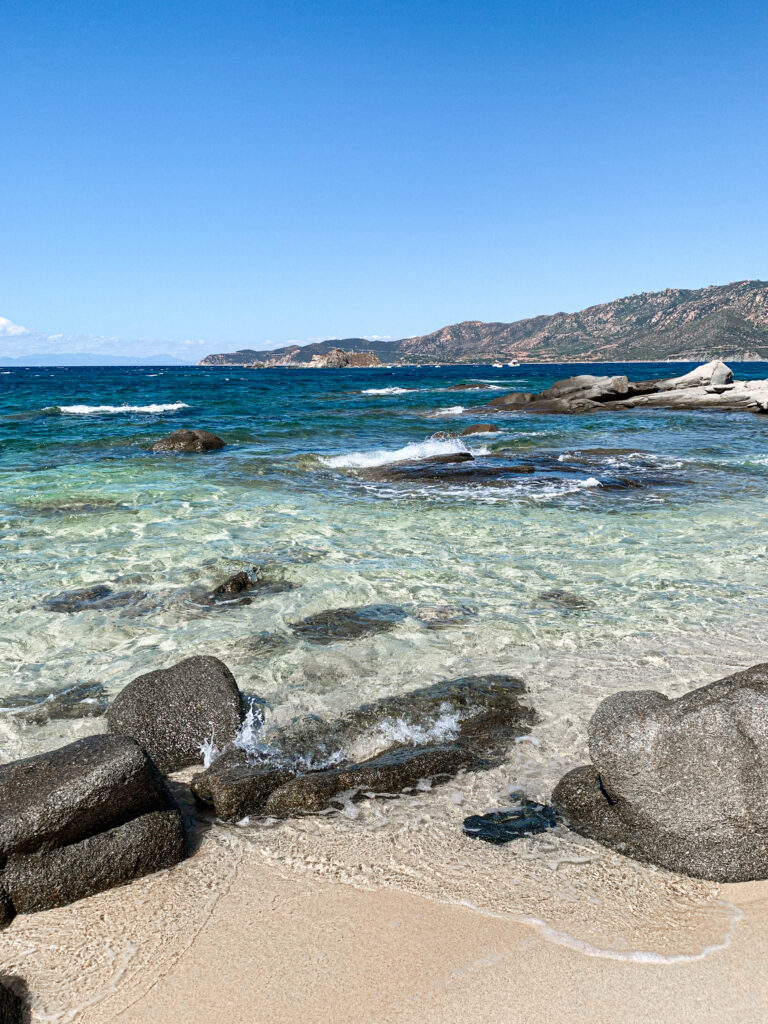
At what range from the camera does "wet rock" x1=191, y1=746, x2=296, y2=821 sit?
392 centimetres

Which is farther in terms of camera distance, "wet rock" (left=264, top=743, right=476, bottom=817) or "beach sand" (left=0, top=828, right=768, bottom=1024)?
"wet rock" (left=264, top=743, right=476, bottom=817)

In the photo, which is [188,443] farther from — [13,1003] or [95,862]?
[13,1003]

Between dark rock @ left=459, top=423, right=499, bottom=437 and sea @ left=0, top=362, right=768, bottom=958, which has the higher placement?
dark rock @ left=459, top=423, right=499, bottom=437

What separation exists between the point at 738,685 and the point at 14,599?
25.0ft

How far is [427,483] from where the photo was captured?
15.4 meters

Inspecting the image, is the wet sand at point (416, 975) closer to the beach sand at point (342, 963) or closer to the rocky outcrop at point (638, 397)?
the beach sand at point (342, 963)

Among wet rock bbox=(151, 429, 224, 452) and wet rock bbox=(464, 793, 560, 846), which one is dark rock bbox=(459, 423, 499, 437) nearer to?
wet rock bbox=(151, 429, 224, 452)

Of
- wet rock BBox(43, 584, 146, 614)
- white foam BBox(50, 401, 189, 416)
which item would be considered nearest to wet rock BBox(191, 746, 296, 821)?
wet rock BBox(43, 584, 146, 614)

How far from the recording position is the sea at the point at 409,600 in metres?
3.70

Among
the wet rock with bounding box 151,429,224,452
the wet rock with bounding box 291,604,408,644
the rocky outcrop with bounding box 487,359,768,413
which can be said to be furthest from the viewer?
the rocky outcrop with bounding box 487,359,768,413

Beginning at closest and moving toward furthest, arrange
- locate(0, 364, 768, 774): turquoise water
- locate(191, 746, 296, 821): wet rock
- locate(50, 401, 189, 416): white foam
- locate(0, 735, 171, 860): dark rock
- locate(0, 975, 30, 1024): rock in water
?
locate(0, 975, 30, 1024): rock in water, locate(0, 735, 171, 860): dark rock, locate(191, 746, 296, 821): wet rock, locate(0, 364, 768, 774): turquoise water, locate(50, 401, 189, 416): white foam

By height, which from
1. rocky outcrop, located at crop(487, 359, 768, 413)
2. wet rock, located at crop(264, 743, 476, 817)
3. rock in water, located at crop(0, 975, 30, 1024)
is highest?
rocky outcrop, located at crop(487, 359, 768, 413)

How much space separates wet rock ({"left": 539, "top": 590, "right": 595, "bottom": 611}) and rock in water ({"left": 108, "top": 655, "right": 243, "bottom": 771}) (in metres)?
3.98

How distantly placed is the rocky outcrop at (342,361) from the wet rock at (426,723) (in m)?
172
